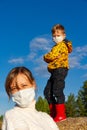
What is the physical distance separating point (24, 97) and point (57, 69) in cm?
682

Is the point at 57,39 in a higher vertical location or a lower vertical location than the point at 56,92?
higher

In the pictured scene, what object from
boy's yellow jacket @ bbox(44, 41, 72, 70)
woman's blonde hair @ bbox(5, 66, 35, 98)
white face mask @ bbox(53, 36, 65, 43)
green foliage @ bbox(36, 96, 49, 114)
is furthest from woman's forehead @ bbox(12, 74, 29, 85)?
green foliage @ bbox(36, 96, 49, 114)

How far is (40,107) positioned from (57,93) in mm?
51841

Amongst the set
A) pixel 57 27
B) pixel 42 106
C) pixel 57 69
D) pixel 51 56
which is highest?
pixel 42 106

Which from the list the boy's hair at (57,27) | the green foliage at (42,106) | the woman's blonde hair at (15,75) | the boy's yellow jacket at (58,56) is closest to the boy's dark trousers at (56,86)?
the boy's yellow jacket at (58,56)

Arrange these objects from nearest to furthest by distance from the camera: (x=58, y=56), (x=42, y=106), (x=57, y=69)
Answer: (x=57, y=69) < (x=58, y=56) < (x=42, y=106)

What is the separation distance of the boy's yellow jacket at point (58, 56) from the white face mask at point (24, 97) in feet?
21.9

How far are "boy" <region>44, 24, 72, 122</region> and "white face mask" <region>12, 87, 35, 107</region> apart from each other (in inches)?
263

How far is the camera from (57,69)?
1101 centimetres

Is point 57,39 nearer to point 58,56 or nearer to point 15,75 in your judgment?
point 58,56

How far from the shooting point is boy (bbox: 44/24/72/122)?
36.2 feet

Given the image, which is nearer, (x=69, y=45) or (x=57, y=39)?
(x=57, y=39)

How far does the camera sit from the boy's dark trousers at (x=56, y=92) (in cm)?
1107

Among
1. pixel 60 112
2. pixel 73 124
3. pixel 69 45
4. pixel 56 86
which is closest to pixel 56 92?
pixel 56 86
